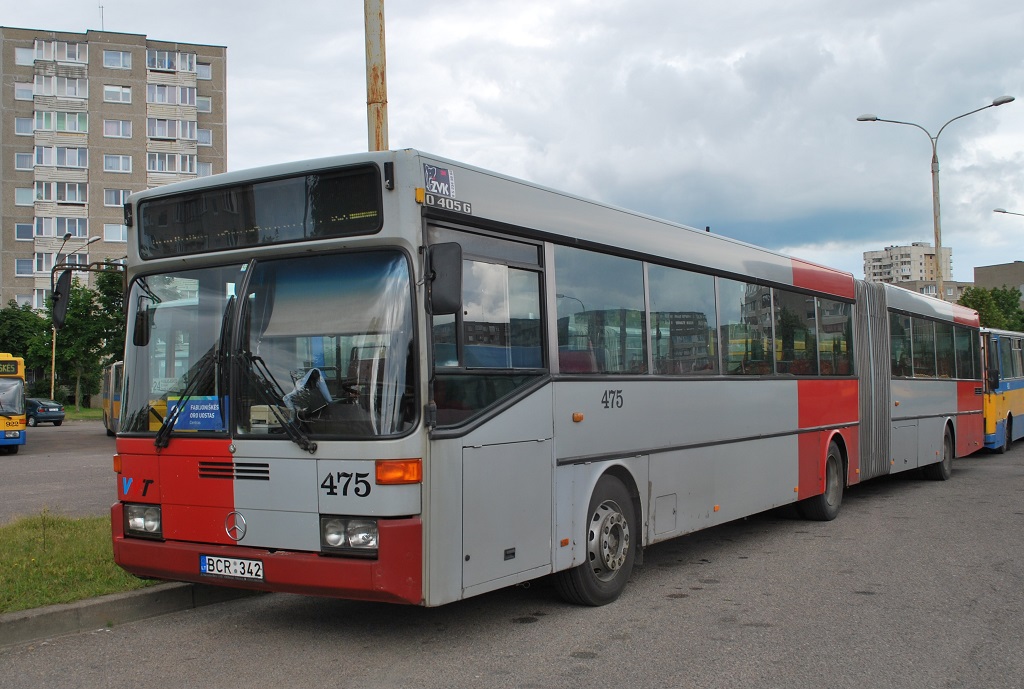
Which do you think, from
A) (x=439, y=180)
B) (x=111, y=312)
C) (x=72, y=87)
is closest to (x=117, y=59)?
(x=72, y=87)

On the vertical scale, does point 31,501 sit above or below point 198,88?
below

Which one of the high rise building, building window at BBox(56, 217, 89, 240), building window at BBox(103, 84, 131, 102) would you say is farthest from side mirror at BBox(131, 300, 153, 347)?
building window at BBox(103, 84, 131, 102)

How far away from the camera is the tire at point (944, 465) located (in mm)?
16859

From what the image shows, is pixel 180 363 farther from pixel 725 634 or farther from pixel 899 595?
pixel 899 595

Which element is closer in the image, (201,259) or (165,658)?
(165,658)

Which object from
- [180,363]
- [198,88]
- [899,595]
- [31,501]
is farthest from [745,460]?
[198,88]

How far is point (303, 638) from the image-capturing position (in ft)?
21.5

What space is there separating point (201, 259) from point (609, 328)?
123 inches

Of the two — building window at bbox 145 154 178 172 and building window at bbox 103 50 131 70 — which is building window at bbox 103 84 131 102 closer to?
building window at bbox 103 50 131 70

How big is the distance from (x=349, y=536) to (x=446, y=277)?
161 centimetres

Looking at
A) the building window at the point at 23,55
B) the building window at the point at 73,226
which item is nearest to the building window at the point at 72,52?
the building window at the point at 23,55

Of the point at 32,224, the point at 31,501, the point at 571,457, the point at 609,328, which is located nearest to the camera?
the point at 571,457

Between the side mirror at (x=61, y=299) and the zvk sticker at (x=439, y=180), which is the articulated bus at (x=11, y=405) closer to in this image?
the side mirror at (x=61, y=299)

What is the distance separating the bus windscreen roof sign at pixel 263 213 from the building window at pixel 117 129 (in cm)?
7453
